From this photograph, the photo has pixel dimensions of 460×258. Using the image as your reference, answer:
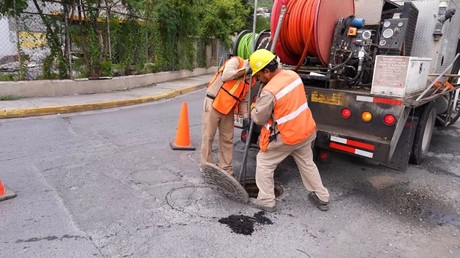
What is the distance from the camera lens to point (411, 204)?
3.90m

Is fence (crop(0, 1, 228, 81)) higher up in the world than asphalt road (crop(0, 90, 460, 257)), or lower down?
higher up

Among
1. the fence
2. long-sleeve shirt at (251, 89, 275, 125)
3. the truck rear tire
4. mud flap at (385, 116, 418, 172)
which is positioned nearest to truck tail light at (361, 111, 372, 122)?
mud flap at (385, 116, 418, 172)

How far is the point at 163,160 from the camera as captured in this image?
489cm

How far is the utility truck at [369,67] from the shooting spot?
3.80 metres

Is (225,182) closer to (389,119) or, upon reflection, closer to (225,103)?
(225,103)

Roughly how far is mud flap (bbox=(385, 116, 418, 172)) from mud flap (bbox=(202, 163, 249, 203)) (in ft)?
6.09

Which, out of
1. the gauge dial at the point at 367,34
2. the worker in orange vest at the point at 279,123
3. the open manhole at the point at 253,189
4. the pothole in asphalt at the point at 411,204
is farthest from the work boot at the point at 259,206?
the gauge dial at the point at 367,34

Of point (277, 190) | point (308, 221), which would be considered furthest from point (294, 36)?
point (308, 221)

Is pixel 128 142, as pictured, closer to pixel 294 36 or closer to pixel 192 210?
pixel 192 210

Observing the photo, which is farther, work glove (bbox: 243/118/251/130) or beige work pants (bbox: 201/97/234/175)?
work glove (bbox: 243/118/251/130)

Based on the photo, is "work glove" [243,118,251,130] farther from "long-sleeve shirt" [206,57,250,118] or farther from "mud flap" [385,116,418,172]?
"mud flap" [385,116,418,172]

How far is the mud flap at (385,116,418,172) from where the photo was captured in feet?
13.8

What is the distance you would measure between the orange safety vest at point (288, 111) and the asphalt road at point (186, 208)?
2.67 feet

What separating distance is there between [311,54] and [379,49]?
2.82 ft
